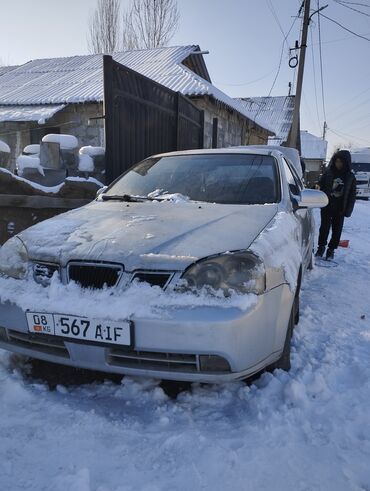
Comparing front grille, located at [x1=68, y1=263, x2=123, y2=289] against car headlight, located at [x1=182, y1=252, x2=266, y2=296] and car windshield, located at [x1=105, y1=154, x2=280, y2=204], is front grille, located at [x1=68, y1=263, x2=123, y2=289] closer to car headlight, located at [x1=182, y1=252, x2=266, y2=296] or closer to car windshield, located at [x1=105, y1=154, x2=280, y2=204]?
car headlight, located at [x1=182, y1=252, x2=266, y2=296]

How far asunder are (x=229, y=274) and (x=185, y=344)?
0.40 metres

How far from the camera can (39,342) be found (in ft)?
6.48

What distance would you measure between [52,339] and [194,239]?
0.90 meters

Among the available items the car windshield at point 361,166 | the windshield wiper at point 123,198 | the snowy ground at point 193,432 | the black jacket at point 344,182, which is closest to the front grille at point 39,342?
the snowy ground at point 193,432

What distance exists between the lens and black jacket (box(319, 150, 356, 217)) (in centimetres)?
553

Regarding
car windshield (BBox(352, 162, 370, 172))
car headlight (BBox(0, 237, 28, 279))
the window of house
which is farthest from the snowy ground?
car windshield (BBox(352, 162, 370, 172))

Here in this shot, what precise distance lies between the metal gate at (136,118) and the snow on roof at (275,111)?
55.7ft

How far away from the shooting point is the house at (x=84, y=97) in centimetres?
1191

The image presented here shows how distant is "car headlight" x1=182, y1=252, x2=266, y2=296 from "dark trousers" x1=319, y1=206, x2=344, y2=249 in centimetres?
411

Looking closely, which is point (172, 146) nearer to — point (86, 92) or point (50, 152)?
point (50, 152)

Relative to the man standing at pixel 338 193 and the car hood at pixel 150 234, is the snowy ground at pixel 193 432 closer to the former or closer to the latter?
the car hood at pixel 150 234

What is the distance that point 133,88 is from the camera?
17.8 feet

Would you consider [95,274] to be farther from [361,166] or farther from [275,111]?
[275,111]

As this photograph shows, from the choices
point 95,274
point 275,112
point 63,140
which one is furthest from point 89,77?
point 275,112
